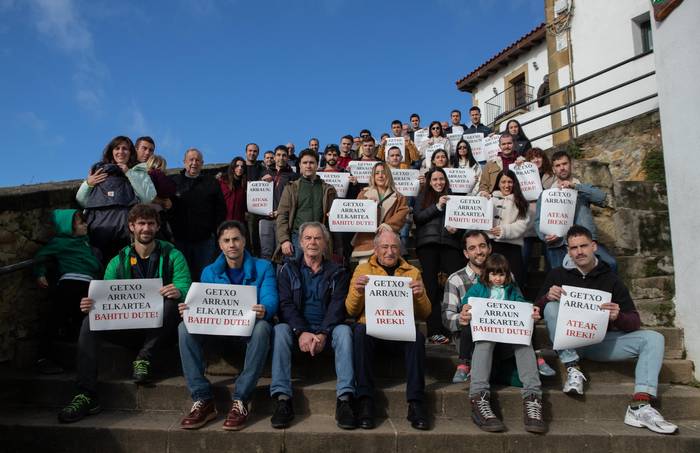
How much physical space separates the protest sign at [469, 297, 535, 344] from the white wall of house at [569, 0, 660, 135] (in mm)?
8388

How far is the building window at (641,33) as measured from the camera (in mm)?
11242

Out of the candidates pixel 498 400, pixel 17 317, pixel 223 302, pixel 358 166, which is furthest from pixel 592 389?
pixel 17 317

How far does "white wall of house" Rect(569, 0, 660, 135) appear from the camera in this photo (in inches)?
417

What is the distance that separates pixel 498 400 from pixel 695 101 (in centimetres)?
338

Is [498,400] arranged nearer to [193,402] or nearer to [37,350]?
[193,402]

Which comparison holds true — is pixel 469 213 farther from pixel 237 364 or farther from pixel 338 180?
→ pixel 237 364

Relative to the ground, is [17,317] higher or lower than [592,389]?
higher

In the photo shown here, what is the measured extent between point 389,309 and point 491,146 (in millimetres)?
5819

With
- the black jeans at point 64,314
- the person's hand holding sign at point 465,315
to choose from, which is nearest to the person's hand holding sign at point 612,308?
the person's hand holding sign at point 465,315

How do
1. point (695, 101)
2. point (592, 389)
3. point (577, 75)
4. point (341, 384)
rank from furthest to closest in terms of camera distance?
point (577, 75) → point (695, 101) → point (592, 389) → point (341, 384)

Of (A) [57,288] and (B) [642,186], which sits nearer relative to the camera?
(A) [57,288]

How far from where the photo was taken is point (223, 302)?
3.64 m

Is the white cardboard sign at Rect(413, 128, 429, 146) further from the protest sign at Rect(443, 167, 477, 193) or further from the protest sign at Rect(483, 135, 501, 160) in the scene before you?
the protest sign at Rect(443, 167, 477, 193)

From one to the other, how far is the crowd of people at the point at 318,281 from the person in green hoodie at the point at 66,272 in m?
0.01
